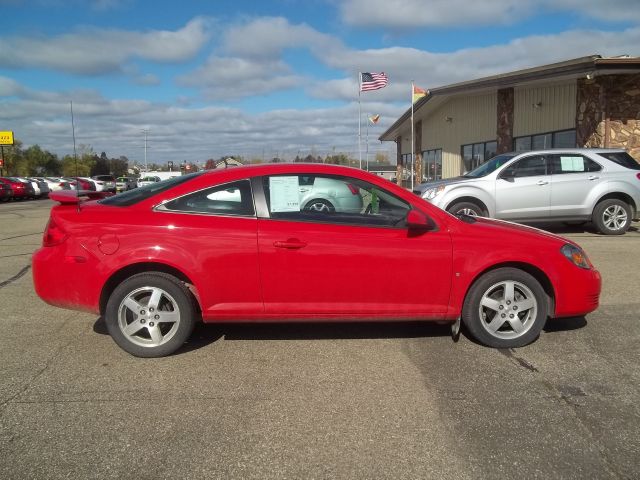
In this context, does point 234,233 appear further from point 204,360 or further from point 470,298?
point 470,298

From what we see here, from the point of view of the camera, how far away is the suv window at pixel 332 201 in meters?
4.29

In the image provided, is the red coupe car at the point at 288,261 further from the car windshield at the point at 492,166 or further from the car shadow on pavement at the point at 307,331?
the car windshield at the point at 492,166

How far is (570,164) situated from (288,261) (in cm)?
843

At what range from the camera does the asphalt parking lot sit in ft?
9.27

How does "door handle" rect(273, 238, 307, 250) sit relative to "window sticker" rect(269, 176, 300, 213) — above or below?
below

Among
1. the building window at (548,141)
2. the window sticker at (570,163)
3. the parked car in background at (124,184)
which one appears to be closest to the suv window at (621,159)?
the window sticker at (570,163)

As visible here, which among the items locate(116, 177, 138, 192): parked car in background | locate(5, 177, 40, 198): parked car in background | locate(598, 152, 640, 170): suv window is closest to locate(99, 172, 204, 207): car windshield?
locate(598, 152, 640, 170): suv window

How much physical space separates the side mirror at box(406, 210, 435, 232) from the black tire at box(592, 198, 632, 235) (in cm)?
781

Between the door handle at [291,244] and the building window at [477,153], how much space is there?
1828 cm

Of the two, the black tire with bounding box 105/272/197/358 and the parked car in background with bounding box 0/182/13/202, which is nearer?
the black tire with bounding box 105/272/197/358

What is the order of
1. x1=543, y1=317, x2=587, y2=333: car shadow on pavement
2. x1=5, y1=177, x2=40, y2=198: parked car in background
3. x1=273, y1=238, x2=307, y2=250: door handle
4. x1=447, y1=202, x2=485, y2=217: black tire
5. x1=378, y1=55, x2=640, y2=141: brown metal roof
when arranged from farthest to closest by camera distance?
1. x1=5, y1=177, x2=40, y2=198: parked car in background
2. x1=378, y1=55, x2=640, y2=141: brown metal roof
3. x1=447, y1=202, x2=485, y2=217: black tire
4. x1=543, y1=317, x2=587, y2=333: car shadow on pavement
5. x1=273, y1=238, x2=307, y2=250: door handle

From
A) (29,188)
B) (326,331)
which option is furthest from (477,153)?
(29,188)

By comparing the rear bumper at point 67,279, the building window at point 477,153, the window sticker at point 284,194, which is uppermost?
the building window at point 477,153

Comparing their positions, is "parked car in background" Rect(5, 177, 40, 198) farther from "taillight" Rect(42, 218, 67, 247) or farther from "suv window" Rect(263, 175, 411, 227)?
"suv window" Rect(263, 175, 411, 227)
